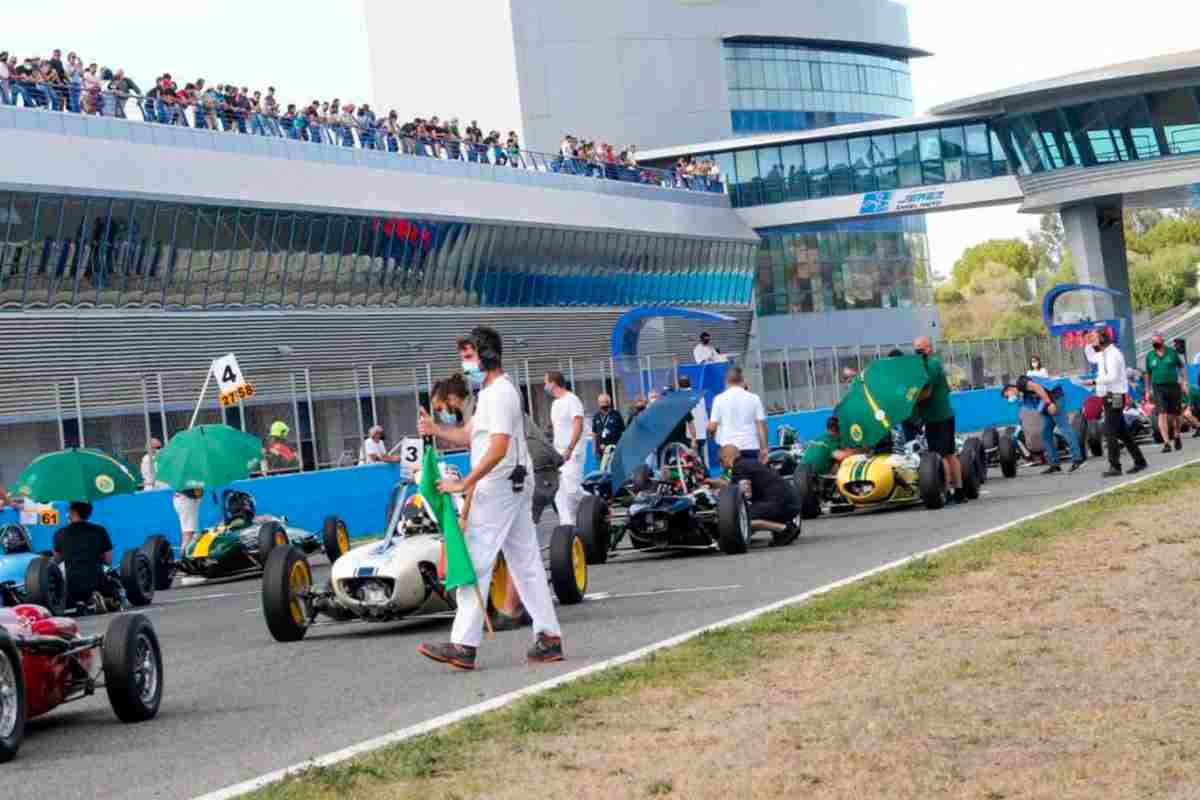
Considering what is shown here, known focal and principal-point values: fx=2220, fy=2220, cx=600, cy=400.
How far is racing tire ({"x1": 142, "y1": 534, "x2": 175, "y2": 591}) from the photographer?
23.8 m

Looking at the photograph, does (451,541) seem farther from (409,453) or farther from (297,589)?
(409,453)

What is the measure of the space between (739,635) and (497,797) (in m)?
4.80

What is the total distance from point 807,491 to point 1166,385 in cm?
868

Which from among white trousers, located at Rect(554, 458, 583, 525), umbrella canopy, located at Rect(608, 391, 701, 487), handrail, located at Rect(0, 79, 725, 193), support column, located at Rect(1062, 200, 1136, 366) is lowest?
white trousers, located at Rect(554, 458, 583, 525)

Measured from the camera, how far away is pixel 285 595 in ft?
49.9

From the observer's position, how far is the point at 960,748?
821 centimetres

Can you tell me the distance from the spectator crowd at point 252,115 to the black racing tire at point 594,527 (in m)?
21.0

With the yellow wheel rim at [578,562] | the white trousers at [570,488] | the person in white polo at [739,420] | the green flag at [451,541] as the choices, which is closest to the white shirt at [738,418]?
the person in white polo at [739,420]

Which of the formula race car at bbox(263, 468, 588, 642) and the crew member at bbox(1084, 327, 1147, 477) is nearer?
the formula race car at bbox(263, 468, 588, 642)

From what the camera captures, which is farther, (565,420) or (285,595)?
(565,420)

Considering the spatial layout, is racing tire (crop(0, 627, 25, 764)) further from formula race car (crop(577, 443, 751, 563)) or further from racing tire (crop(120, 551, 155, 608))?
racing tire (crop(120, 551, 155, 608))

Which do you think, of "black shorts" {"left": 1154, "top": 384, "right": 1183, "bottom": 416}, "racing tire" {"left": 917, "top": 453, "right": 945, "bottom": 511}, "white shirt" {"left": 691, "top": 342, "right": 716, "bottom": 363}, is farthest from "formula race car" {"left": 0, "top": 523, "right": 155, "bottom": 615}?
"white shirt" {"left": 691, "top": 342, "right": 716, "bottom": 363}

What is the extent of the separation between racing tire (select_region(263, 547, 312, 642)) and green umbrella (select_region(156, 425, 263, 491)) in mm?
9309

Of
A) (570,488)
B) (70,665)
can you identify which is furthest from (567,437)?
(70,665)
